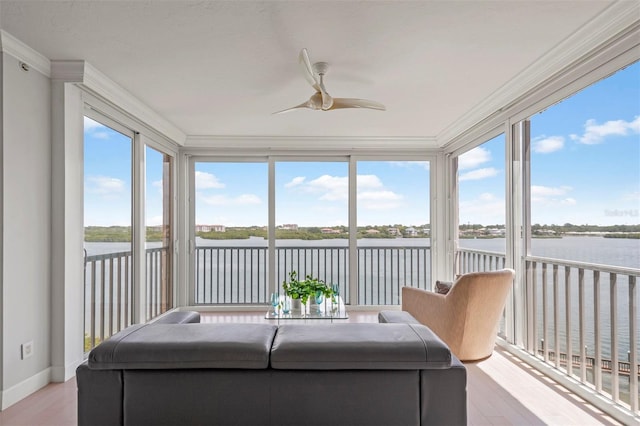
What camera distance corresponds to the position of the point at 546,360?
11.0ft

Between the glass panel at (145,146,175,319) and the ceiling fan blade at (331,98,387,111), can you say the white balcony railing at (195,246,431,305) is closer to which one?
the glass panel at (145,146,175,319)

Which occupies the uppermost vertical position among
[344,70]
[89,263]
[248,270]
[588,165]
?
[344,70]

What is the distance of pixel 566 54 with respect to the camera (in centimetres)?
280

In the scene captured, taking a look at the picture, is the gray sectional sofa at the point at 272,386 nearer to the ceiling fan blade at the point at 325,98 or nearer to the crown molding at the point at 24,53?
the ceiling fan blade at the point at 325,98

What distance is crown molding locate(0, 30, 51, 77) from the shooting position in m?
2.65

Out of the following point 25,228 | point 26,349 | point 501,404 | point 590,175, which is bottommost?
point 501,404

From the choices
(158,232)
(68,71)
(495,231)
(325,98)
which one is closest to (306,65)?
(325,98)

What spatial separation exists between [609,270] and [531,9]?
1729 mm

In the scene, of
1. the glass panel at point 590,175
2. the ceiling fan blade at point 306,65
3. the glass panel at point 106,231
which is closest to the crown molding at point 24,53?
the glass panel at point 106,231

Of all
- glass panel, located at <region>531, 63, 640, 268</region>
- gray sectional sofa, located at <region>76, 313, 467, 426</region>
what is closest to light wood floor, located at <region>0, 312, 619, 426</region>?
glass panel, located at <region>531, 63, 640, 268</region>

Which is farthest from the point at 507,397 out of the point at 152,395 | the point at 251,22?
the point at 251,22

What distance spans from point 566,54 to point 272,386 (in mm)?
2826

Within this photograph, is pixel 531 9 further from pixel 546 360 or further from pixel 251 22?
pixel 546 360

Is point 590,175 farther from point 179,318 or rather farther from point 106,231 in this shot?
point 106,231
